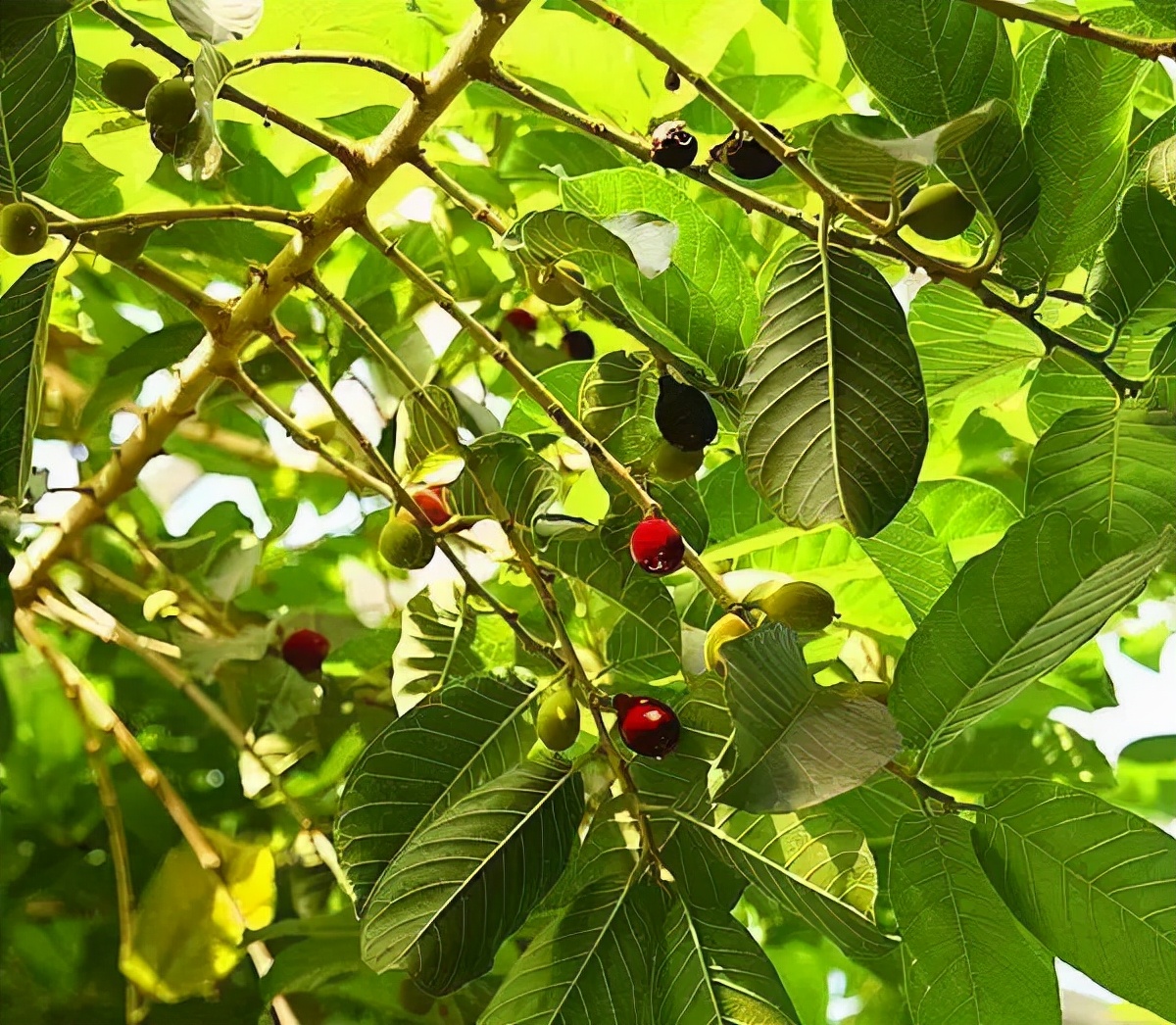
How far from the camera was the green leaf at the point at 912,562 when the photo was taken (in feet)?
2.31

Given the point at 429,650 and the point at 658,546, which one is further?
the point at 429,650

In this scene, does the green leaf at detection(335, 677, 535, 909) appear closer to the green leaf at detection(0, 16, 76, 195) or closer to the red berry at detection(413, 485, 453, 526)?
the red berry at detection(413, 485, 453, 526)

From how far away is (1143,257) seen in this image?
0.60m

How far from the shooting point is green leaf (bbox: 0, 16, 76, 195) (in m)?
0.58

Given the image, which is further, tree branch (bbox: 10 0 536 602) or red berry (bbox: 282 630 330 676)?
red berry (bbox: 282 630 330 676)

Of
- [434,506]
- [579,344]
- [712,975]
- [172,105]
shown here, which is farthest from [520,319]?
[712,975]

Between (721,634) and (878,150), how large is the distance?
0.26m

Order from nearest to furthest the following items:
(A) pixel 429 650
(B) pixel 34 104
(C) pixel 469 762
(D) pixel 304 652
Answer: (B) pixel 34 104 < (C) pixel 469 762 < (A) pixel 429 650 < (D) pixel 304 652

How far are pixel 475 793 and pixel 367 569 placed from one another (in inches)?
25.1

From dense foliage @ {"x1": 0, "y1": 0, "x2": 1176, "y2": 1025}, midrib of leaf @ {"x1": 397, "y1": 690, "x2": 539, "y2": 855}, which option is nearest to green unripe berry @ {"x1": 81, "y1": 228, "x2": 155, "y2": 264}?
dense foliage @ {"x1": 0, "y1": 0, "x2": 1176, "y2": 1025}

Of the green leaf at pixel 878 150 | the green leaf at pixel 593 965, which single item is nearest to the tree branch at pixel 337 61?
the green leaf at pixel 878 150

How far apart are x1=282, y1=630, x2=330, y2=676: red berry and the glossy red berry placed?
0.49 m

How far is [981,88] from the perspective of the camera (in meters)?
0.57

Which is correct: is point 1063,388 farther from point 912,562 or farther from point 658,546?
point 658,546
